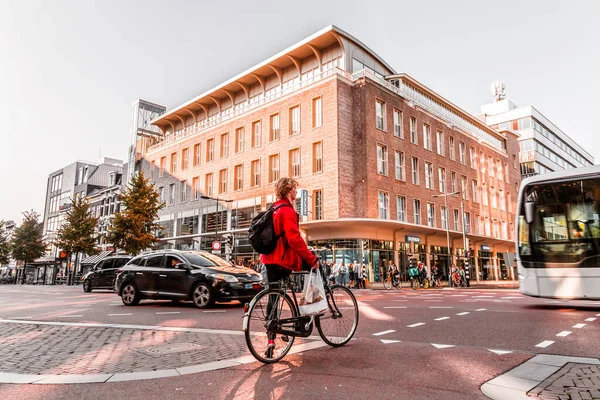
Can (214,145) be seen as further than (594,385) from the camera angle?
Yes

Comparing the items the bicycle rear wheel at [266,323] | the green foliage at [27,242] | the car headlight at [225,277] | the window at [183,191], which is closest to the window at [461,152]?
the window at [183,191]

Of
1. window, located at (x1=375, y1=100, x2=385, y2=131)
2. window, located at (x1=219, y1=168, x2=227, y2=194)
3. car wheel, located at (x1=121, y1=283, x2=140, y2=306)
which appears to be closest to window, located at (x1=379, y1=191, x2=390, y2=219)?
window, located at (x1=375, y1=100, x2=385, y2=131)

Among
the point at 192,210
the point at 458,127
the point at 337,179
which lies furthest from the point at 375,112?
the point at 192,210

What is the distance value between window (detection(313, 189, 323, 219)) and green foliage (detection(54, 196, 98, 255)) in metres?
23.9

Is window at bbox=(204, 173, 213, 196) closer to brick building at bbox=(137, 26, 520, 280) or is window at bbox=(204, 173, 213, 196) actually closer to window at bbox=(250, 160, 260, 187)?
brick building at bbox=(137, 26, 520, 280)

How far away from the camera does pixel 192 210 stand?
143ft

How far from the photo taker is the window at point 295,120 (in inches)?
1369

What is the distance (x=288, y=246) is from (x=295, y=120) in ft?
102

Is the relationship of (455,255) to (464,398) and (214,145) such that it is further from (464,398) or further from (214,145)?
(464,398)

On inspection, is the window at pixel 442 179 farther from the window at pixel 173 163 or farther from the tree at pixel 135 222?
A: the window at pixel 173 163

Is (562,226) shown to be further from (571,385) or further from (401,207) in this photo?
(401,207)

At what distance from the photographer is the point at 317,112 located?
110 ft

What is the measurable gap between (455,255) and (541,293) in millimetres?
32382

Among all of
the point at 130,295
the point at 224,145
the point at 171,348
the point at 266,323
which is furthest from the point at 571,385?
the point at 224,145
